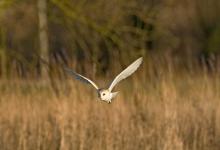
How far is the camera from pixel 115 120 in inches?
224

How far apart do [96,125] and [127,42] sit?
219cm

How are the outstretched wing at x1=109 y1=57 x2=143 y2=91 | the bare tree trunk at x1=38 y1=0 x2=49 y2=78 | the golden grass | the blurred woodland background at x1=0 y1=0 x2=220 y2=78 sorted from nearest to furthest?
1. the outstretched wing at x1=109 y1=57 x2=143 y2=91
2. the golden grass
3. the blurred woodland background at x1=0 y1=0 x2=220 y2=78
4. the bare tree trunk at x1=38 y1=0 x2=49 y2=78

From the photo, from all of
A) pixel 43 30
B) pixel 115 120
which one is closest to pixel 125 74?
pixel 115 120

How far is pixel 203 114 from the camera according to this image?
5832mm

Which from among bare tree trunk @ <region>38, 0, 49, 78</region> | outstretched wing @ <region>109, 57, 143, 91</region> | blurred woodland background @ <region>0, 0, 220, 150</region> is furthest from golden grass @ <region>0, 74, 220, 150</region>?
outstretched wing @ <region>109, 57, 143, 91</region>

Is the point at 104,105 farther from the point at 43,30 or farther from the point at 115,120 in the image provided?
the point at 43,30

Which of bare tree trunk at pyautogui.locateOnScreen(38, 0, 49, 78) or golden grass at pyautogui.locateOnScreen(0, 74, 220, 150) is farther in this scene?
bare tree trunk at pyautogui.locateOnScreen(38, 0, 49, 78)

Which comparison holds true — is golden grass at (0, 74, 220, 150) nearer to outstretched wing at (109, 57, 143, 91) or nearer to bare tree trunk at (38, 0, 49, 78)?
bare tree trunk at (38, 0, 49, 78)

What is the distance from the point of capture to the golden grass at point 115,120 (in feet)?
17.3

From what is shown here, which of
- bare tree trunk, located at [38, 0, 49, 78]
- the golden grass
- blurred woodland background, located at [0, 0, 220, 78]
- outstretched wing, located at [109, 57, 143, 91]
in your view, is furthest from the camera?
bare tree trunk, located at [38, 0, 49, 78]

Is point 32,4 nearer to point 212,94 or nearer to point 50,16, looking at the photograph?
point 50,16

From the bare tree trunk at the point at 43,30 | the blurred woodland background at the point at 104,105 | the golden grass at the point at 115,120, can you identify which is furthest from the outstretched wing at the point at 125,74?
the bare tree trunk at the point at 43,30

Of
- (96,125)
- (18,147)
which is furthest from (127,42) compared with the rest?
(18,147)

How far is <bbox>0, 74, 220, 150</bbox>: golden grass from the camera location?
527cm
